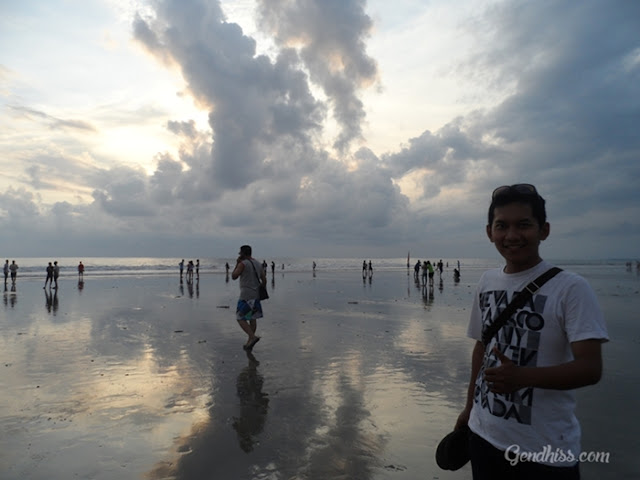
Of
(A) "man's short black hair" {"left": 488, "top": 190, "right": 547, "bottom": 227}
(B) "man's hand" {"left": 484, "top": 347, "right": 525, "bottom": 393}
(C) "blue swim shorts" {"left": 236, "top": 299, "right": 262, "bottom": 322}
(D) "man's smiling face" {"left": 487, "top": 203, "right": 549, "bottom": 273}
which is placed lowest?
(C) "blue swim shorts" {"left": 236, "top": 299, "right": 262, "bottom": 322}

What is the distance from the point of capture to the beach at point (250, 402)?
462cm

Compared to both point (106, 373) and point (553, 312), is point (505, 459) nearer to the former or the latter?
point (553, 312)

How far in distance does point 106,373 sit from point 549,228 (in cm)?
870

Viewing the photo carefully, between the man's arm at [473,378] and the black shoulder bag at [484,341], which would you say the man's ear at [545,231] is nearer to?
the black shoulder bag at [484,341]

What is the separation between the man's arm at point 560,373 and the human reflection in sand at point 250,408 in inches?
147

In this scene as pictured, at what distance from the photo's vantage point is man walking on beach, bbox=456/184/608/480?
2.11 metres

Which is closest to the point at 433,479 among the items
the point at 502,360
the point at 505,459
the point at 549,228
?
the point at 505,459

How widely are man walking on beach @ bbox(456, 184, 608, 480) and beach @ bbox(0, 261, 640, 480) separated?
2.36 m

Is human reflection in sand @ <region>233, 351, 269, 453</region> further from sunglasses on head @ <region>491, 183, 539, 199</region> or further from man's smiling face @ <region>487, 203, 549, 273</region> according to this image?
sunglasses on head @ <region>491, 183, 539, 199</region>

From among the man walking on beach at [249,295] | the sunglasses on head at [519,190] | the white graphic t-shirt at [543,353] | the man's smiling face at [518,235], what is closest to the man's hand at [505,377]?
the white graphic t-shirt at [543,353]

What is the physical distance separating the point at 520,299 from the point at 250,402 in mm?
5343

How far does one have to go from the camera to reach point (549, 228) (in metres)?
2.58

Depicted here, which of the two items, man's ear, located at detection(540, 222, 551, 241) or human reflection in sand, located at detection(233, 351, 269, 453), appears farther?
human reflection in sand, located at detection(233, 351, 269, 453)

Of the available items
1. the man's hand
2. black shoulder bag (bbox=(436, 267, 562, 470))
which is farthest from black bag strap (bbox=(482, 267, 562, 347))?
the man's hand
